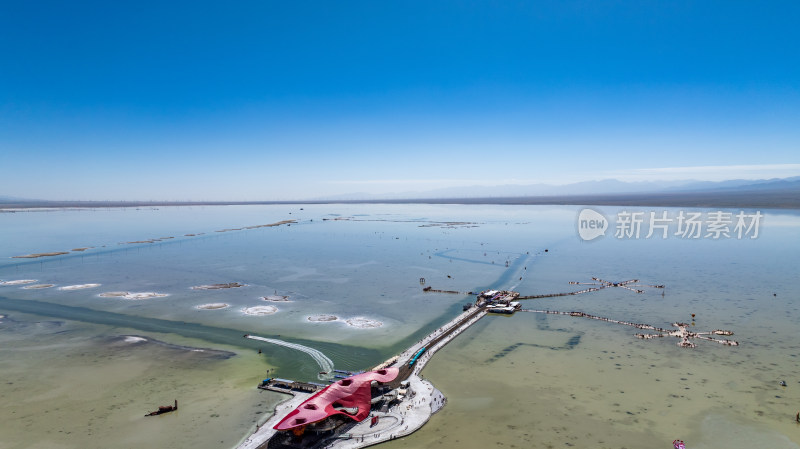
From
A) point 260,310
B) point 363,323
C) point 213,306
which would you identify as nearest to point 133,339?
point 213,306

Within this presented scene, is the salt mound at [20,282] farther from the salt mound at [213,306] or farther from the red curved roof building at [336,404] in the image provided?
the red curved roof building at [336,404]

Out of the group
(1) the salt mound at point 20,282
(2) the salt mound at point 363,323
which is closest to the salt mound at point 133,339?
(2) the salt mound at point 363,323

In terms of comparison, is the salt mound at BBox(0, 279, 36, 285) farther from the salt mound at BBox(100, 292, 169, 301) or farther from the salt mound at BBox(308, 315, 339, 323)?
the salt mound at BBox(308, 315, 339, 323)

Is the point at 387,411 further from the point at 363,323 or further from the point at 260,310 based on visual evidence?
the point at 260,310

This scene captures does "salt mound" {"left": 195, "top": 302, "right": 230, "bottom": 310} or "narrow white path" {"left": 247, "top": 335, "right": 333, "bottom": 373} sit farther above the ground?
"salt mound" {"left": 195, "top": 302, "right": 230, "bottom": 310}

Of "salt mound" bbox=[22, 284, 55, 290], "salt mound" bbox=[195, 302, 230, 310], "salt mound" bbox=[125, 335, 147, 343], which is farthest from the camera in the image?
"salt mound" bbox=[22, 284, 55, 290]

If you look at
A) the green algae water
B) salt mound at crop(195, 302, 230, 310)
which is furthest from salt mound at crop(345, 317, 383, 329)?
salt mound at crop(195, 302, 230, 310)

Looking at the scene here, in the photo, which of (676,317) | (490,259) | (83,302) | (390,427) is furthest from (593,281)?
(83,302)
